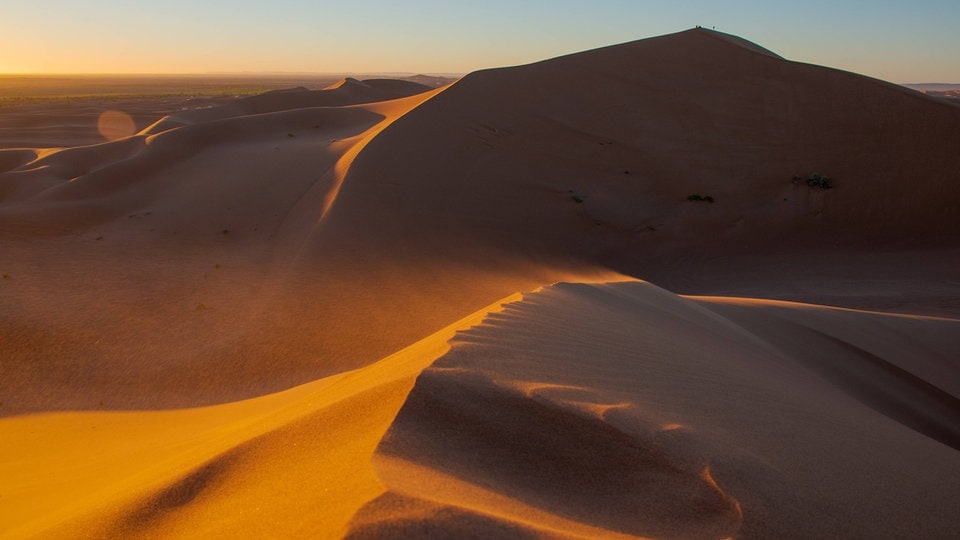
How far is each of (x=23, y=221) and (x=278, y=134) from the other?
259 inches

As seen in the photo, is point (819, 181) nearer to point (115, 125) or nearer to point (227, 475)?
point (227, 475)

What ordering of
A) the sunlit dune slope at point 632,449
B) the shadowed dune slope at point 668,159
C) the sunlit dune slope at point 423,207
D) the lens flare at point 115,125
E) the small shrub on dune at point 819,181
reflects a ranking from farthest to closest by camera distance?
1. the lens flare at point 115,125
2. the small shrub on dune at point 819,181
3. the shadowed dune slope at point 668,159
4. the sunlit dune slope at point 423,207
5. the sunlit dune slope at point 632,449

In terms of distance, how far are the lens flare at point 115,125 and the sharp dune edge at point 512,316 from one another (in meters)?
10.2

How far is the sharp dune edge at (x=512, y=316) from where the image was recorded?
2156 mm

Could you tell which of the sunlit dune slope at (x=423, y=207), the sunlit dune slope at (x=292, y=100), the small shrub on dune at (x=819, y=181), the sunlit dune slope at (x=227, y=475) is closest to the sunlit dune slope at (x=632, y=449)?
the sunlit dune slope at (x=227, y=475)

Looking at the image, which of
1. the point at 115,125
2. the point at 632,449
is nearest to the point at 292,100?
the point at 115,125

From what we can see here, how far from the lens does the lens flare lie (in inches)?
988

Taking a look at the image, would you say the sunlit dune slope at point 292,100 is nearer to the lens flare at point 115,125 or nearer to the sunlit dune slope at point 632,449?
the lens flare at point 115,125

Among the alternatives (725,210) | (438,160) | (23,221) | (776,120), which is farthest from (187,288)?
(776,120)

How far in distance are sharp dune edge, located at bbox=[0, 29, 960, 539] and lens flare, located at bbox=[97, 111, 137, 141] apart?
10214 mm

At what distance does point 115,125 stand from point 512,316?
97.6 feet

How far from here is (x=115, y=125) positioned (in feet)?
90.9

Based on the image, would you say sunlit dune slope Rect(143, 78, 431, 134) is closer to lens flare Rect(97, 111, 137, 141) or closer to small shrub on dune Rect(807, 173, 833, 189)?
lens flare Rect(97, 111, 137, 141)

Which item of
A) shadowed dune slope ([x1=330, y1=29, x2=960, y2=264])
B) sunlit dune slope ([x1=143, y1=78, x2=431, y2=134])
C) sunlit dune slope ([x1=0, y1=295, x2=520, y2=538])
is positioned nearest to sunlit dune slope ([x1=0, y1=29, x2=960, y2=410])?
shadowed dune slope ([x1=330, y1=29, x2=960, y2=264])
